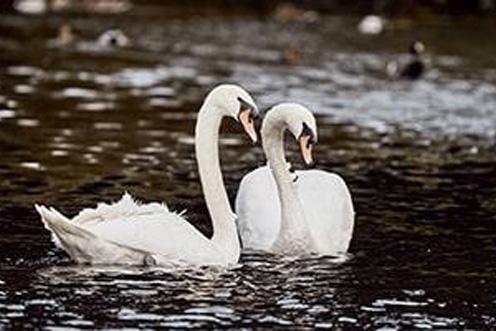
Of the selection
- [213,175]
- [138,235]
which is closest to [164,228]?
[138,235]

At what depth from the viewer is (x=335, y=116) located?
101 feet

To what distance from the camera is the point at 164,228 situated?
1494 centimetres

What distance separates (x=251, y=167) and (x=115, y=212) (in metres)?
8.40

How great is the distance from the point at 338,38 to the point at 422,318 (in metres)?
38.9

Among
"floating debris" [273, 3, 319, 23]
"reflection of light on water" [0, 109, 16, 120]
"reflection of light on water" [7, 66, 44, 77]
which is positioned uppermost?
"reflection of light on water" [0, 109, 16, 120]

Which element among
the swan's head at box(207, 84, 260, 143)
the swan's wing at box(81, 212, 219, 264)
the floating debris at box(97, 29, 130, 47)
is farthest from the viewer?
the floating debris at box(97, 29, 130, 47)

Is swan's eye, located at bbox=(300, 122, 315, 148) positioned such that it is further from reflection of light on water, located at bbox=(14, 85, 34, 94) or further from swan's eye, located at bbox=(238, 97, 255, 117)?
reflection of light on water, located at bbox=(14, 85, 34, 94)

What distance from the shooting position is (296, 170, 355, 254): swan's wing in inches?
655

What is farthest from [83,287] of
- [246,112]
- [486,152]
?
[486,152]

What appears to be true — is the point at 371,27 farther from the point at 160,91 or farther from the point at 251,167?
the point at 251,167

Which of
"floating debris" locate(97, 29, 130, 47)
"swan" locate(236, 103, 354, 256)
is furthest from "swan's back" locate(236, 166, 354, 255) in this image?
"floating debris" locate(97, 29, 130, 47)

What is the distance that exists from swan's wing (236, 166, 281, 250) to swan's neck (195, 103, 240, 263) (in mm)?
1079

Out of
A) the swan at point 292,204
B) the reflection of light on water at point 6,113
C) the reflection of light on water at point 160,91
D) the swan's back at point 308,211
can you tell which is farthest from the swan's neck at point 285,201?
the reflection of light on water at point 160,91

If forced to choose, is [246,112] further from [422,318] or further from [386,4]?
[386,4]
